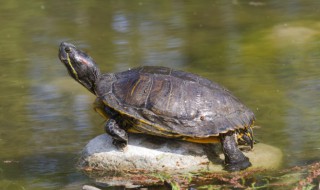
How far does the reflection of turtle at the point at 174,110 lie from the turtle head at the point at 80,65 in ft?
0.61

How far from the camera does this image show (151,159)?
5465 mm

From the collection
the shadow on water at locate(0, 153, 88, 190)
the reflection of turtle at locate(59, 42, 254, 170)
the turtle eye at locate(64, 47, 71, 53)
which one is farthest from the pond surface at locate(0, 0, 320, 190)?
the turtle eye at locate(64, 47, 71, 53)

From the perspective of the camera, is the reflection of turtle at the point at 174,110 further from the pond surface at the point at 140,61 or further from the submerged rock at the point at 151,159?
the pond surface at the point at 140,61

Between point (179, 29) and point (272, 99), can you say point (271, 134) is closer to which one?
point (272, 99)

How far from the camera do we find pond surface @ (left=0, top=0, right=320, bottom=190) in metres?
6.28

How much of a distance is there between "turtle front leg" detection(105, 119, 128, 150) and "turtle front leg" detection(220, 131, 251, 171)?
786 mm

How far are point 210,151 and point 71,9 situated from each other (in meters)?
7.07

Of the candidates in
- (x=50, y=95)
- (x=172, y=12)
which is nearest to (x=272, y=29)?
(x=172, y=12)

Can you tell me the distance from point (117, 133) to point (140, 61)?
137 inches

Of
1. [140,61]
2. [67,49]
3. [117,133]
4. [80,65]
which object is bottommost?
[140,61]

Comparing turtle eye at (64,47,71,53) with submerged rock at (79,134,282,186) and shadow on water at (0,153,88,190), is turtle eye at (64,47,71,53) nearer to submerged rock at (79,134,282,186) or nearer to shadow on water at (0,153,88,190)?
submerged rock at (79,134,282,186)

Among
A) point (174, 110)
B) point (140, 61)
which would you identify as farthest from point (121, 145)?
point (140, 61)

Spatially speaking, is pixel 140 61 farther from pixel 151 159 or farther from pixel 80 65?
pixel 151 159

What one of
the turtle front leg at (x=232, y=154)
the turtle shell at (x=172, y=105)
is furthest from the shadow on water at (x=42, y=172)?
the turtle front leg at (x=232, y=154)
